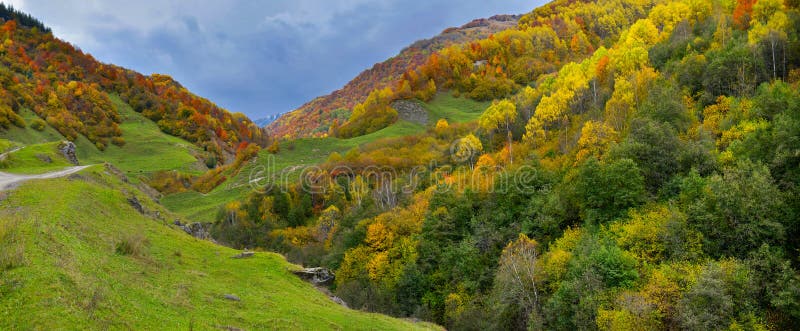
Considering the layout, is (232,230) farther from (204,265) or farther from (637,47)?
(637,47)

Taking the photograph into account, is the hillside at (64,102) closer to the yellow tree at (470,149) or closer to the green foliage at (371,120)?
the green foliage at (371,120)

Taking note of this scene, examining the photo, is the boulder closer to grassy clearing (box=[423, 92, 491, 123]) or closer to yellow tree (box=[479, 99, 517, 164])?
yellow tree (box=[479, 99, 517, 164])

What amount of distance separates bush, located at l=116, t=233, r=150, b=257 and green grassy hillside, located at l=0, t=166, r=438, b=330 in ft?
0.22

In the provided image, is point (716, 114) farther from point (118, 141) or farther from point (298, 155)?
point (118, 141)

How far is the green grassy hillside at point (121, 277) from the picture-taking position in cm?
1513

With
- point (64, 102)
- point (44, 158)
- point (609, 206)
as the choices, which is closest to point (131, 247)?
point (44, 158)

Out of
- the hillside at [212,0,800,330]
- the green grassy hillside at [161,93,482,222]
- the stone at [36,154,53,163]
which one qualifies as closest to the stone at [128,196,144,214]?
the stone at [36,154,53,163]

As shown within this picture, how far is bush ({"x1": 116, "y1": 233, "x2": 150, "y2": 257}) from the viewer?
85.5ft

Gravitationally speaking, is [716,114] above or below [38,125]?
below

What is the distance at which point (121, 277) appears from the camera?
21.2 metres

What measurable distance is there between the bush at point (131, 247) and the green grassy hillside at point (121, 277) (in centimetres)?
7

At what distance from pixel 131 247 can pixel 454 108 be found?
170086 millimetres

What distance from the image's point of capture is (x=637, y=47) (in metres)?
84.1

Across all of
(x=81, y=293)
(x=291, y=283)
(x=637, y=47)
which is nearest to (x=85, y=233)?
(x=81, y=293)
